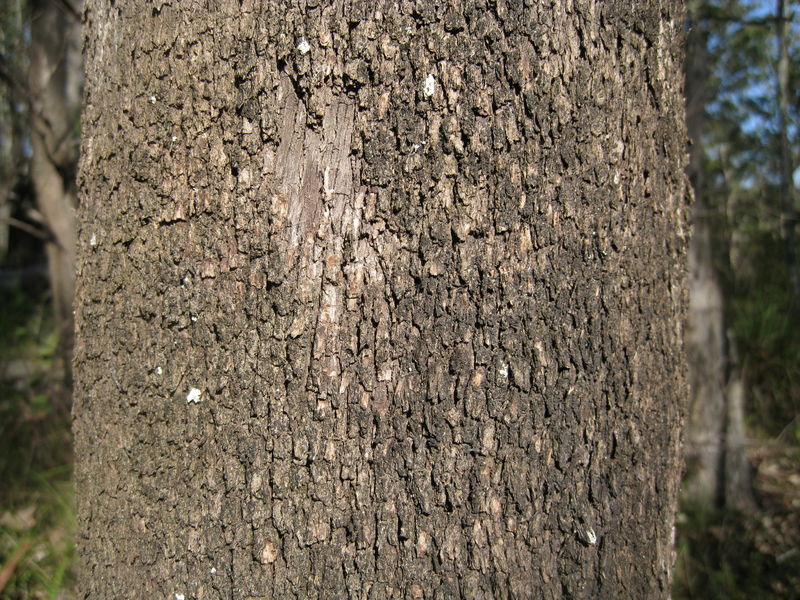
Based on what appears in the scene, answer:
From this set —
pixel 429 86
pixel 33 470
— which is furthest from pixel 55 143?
pixel 429 86

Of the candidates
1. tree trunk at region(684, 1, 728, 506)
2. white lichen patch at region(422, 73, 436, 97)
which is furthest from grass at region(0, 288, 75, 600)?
tree trunk at region(684, 1, 728, 506)

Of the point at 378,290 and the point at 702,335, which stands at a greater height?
the point at 378,290

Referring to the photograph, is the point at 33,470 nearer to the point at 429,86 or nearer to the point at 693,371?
the point at 429,86

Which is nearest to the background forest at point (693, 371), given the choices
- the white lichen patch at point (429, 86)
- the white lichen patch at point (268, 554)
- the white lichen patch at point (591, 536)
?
the white lichen patch at point (268, 554)

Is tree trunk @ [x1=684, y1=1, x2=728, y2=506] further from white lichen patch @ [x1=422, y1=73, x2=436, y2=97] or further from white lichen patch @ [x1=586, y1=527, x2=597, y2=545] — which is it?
white lichen patch @ [x1=422, y1=73, x2=436, y2=97]

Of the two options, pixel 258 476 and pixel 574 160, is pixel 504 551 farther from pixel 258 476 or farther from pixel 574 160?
pixel 574 160

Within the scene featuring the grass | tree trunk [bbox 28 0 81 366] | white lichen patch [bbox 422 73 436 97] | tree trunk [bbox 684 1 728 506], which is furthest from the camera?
tree trunk [bbox 684 1 728 506]
